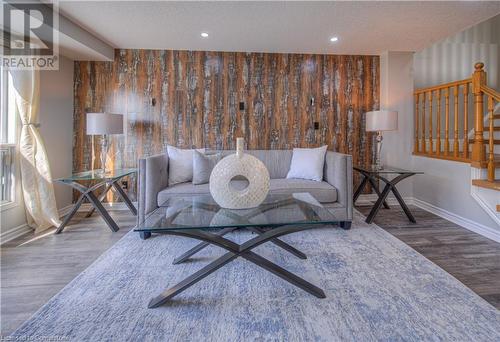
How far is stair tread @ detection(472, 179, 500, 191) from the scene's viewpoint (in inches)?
112

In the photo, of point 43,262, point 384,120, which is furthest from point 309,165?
point 43,262

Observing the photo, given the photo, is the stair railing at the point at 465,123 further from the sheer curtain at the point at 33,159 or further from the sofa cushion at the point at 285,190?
the sheer curtain at the point at 33,159

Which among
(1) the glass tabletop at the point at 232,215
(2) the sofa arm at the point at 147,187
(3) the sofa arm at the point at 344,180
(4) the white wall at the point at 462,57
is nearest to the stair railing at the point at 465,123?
(4) the white wall at the point at 462,57

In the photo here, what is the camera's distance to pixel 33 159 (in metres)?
3.20

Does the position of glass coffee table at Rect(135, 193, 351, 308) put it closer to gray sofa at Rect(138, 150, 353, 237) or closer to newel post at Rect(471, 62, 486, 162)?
gray sofa at Rect(138, 150, 353, 237)

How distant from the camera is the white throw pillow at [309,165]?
3638 mm

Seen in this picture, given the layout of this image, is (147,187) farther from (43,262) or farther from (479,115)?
(479,115)

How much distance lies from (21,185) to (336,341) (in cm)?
347

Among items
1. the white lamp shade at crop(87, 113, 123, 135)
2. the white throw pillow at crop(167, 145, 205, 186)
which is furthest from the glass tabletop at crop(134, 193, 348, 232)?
the white lamp shade at crop(87, 113, 123, 135)

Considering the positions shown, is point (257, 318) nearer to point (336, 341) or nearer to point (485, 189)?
point (336, 341)

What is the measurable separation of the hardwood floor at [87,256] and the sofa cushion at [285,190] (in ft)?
2.25

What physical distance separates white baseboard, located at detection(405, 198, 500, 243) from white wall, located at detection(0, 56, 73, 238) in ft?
16.3

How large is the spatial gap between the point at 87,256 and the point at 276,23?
9.97ft

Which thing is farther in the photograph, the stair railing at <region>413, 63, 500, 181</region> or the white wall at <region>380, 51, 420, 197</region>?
the white wall at <region>380, 51, 420, 197</region>
